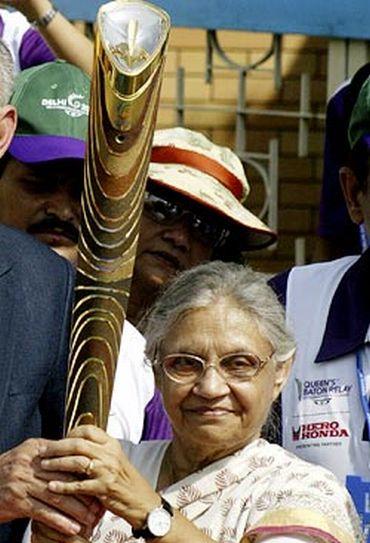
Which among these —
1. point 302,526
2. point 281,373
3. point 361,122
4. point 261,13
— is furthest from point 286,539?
point 261,13

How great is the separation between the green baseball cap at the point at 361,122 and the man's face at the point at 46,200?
64 centimetres

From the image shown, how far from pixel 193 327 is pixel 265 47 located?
3.08 m

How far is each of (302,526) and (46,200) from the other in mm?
1316

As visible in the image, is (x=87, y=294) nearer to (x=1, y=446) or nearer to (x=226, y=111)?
(x=1, y=446)

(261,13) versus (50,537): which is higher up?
(261,13)

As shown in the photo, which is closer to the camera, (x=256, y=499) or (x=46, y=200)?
(x=256, y=499)

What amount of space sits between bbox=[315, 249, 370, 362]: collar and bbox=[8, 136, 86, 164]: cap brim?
69 centimetres

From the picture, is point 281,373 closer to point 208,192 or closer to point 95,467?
point 95,467

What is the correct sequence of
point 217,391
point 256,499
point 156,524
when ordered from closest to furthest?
1. point 156,524
2. point 256,499
3. point 217,391

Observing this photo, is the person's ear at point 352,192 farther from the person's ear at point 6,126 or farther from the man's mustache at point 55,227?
the person's ear at point 6,126

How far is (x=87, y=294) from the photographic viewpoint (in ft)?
10.2

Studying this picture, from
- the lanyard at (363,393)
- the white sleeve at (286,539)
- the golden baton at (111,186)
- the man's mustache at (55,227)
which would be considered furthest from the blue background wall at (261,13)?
the white sleeve at (286,539)

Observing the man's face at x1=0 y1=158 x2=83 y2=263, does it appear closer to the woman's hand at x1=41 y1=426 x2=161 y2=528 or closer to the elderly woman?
A: the elderly woman

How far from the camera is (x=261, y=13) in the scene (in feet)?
18.4
